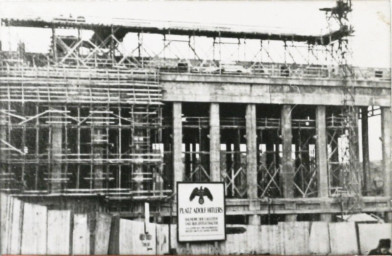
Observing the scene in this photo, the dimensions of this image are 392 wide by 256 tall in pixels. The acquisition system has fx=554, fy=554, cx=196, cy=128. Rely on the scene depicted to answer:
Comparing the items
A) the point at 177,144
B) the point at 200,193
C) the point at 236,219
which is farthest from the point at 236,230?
the point at 236,219

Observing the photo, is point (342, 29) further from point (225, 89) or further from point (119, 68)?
A: point (119, 68)

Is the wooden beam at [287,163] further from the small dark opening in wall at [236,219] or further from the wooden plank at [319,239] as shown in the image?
the wooden plank at [319,239]

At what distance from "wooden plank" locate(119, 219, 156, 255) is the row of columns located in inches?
282

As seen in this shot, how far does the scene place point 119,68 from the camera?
3938cm

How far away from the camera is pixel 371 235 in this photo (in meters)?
32.6

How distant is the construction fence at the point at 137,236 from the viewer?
28062 millimetres

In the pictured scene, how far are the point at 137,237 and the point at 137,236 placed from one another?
0.18ft

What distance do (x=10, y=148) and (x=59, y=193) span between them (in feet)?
15.5

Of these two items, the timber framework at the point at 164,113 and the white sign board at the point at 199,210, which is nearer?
the white sign board at the point at 199,210

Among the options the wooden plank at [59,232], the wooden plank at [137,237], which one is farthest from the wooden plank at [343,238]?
the wooden plank at [59,232]

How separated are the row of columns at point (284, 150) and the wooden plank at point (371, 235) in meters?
7.04

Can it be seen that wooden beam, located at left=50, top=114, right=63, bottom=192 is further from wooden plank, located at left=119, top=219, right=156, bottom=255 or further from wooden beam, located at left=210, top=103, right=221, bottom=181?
wooden beam, located at left=210, top=103, right=221, bottom=181

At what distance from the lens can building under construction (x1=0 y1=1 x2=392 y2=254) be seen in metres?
34.4

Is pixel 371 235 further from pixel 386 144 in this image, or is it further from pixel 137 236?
pixel 137 236
